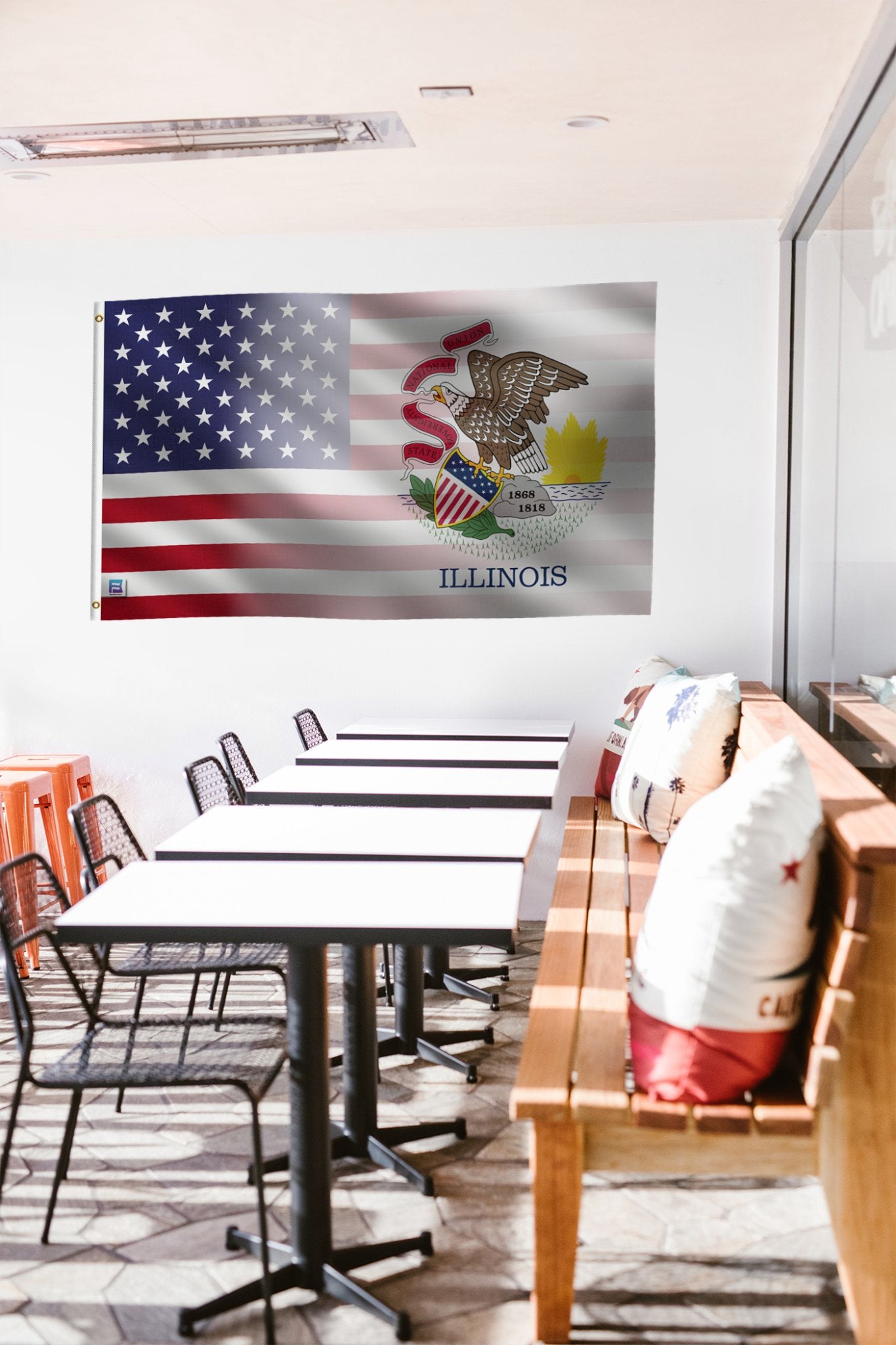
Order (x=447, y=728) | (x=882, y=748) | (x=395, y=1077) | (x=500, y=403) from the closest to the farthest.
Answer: (x=882, y=748), (x=395, y=1077), (x=447, y=728), (x=500, y=403)

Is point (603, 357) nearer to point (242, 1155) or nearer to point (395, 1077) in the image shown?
point (395, 1077)

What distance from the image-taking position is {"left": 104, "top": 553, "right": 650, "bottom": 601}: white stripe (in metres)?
5.49

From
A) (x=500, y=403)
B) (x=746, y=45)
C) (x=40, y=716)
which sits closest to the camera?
(x=746, y=45)

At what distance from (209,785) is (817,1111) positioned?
2545 mm

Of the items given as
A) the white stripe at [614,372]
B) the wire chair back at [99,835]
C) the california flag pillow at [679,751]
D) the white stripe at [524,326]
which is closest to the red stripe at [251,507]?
the white stripe at [524,326]

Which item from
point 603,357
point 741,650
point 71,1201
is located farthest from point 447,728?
point 71,1201

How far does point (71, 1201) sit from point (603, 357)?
4002 mm

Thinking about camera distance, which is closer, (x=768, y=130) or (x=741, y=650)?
(x=768, y=130)

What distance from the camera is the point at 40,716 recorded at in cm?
593

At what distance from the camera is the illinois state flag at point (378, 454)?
17.9 feet

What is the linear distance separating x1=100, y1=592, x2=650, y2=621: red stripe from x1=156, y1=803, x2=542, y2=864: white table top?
2.11 meters

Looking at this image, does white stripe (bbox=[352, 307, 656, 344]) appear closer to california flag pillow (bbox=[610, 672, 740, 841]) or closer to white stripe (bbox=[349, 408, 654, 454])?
white stripe (bbox=[349, 408, 654, 454])

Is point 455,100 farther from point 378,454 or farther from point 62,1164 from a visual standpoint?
point 62,1164

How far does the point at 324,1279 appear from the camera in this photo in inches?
103
